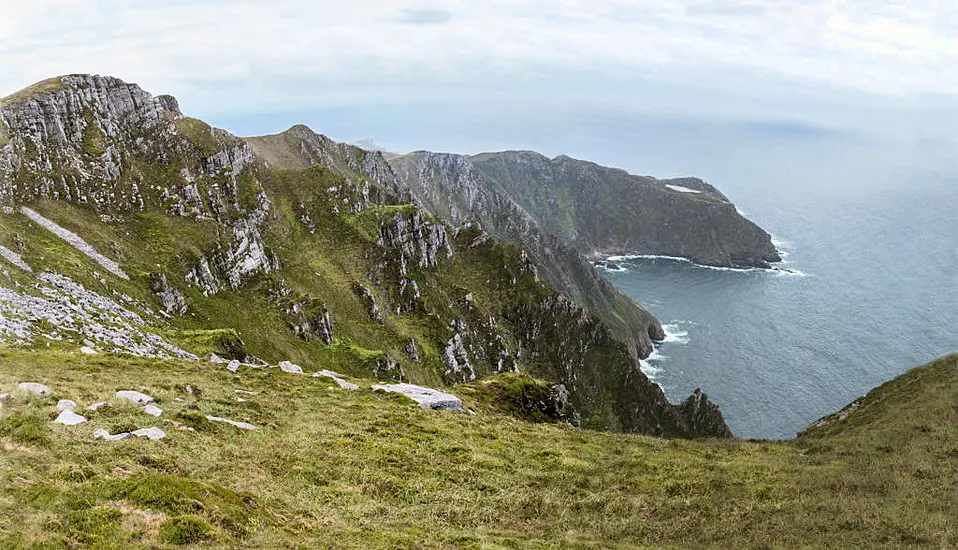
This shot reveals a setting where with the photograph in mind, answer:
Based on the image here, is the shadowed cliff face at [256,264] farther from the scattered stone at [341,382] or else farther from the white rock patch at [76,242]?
the scattered stone at [341,382]

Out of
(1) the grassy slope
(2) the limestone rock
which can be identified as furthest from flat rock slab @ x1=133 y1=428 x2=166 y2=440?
(2) the limestone rock

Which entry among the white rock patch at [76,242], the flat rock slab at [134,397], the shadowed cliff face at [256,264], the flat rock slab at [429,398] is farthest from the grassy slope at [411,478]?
the white rock patch at [76,242]

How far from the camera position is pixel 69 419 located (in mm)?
23688

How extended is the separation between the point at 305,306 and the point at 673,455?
227 feet

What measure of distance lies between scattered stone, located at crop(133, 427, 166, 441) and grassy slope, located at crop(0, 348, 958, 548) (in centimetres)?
58

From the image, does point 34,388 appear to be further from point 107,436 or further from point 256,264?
point 256,264

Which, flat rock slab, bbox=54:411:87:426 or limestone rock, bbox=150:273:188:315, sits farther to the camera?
limestone rock, bbox=150:273:188:315

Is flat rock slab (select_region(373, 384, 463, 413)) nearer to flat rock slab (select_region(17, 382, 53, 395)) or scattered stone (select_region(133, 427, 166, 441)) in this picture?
scattered stone (select_region(133, 427, 166, 441))

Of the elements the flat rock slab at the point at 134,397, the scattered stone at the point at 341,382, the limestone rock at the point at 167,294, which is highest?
the flat rock slab at the point at 134,397

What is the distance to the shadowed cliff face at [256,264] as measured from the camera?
2302 inches

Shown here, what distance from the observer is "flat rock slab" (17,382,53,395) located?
2598cm

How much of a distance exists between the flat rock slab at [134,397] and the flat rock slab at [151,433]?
16.0 ft

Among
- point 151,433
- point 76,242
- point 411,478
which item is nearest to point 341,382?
point 411,478

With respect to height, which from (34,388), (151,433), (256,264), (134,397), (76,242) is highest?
(76,242)
